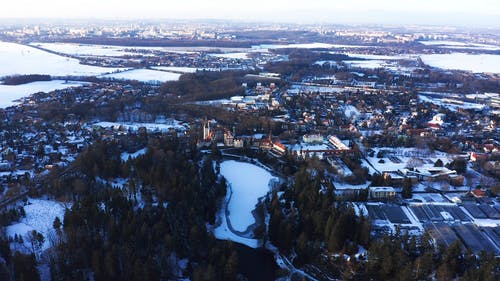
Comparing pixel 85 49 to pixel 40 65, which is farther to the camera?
pixel 85 49

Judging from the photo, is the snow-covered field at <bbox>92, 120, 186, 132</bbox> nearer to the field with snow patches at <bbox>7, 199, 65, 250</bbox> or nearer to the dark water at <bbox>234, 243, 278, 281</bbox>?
the field with snow patches at <bbox>7, 199, 65, 250</bbox>

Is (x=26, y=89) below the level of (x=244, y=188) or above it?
above

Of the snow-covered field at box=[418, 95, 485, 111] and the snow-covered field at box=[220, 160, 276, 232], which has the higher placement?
the snow-covered field at box=[418, 95, 485, 111]

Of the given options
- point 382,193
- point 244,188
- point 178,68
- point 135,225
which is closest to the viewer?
point 135,225

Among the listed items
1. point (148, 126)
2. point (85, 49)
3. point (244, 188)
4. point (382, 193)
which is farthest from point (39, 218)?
point (85, 49)

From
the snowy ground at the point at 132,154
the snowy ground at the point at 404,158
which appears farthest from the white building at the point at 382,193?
the snowy ground at the point at 132,154

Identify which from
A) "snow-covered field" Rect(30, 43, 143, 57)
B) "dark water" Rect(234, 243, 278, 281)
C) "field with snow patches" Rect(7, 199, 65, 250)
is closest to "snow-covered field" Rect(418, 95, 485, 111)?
"dark water" Rect(234, 243, 278, 281)

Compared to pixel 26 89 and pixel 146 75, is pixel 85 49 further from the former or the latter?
pixel 26 89

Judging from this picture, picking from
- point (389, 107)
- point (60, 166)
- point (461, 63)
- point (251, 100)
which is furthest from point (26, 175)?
point (461, 63)
